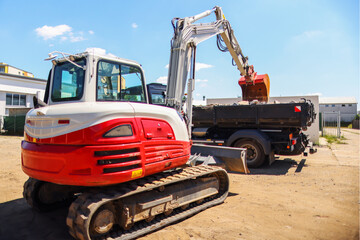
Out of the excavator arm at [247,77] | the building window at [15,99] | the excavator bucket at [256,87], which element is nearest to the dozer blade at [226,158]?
the excavator arm at [247,77]

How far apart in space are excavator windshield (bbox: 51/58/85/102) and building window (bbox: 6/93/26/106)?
2373cm

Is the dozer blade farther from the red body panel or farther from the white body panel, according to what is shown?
the white body panel

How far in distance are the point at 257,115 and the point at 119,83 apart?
18.1ft

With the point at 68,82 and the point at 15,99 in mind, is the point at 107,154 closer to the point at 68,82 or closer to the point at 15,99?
the point at 68,82

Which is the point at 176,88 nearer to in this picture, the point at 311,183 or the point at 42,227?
the point at 42,227

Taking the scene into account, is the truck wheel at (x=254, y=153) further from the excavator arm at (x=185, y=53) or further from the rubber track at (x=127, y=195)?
the rubber track at (x=127, y=195)

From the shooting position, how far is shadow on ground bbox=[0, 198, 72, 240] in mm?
3689

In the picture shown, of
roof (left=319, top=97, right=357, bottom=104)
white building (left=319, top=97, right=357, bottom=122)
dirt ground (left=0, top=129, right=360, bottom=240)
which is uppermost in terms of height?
roof (left=319, top=97, right=357, bottom=104)

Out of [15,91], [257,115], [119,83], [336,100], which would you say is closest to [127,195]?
[119,83]

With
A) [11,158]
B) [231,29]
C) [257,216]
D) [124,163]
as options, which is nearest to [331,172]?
[257,216]

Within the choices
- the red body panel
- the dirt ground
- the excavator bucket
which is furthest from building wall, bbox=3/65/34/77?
the red body panel

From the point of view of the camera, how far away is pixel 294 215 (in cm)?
439

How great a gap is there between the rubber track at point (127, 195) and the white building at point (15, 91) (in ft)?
69.9

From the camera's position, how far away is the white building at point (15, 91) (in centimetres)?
2302
